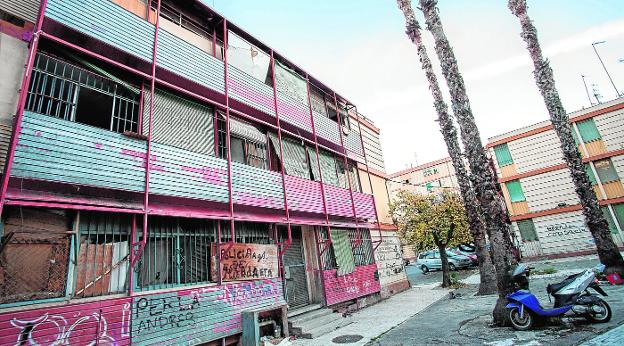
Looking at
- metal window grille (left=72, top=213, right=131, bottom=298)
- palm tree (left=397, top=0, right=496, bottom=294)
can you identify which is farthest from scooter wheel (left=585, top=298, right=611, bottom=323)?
metal window grille (left=72, top=213, right=131, bottom=298)

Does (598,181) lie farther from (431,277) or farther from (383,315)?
(383,315)

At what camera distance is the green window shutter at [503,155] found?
24516mm

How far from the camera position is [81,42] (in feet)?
21.7

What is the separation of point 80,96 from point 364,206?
36.2ft

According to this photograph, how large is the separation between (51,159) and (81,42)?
9.34ft

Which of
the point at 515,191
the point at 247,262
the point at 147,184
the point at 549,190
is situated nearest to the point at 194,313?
the point at 247,262

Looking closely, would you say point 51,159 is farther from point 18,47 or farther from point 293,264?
point 293,264

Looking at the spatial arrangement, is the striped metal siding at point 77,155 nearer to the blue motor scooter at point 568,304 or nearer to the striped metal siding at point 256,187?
the striped metal siding at point 256,187

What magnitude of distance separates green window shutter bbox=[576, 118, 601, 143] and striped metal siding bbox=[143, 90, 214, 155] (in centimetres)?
2577

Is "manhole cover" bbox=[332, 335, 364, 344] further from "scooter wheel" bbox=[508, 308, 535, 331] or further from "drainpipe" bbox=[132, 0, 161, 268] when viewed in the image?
"drainpipe" bbox=[132, 0, 161, 268]

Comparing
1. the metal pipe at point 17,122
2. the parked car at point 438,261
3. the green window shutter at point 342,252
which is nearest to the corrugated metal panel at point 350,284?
the green window shutter at point 342,252

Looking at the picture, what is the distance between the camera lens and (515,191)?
24031mm

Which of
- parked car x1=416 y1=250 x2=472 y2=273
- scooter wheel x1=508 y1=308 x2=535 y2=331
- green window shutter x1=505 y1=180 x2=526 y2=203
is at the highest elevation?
green window shutter x1=505 y1=180 x2=526 y2=203

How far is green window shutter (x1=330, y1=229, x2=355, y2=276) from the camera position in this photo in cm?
1181
